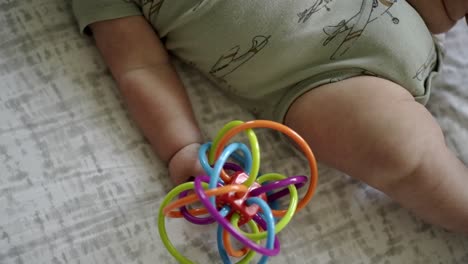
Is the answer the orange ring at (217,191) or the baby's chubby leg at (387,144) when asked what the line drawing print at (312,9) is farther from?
the orange ring at (217,191)

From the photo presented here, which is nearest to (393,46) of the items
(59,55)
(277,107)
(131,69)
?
(277,107)

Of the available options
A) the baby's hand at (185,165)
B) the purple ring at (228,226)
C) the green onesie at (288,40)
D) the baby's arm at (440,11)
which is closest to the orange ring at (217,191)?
the purple ring at (228,226)

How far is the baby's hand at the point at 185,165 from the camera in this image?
2.45 ft

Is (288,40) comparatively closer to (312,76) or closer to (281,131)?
(312,76)

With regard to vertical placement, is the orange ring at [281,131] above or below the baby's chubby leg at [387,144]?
above

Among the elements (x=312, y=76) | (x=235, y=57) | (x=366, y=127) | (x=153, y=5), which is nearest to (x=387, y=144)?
(x=366, y=127)

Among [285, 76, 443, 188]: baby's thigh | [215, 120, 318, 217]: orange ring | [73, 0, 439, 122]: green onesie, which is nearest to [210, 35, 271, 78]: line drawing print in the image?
[73, 0, 439, 122]: green onesie

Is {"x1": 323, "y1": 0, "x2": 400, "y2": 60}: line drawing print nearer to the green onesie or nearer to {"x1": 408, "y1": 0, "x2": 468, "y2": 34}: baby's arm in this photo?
the green onesie

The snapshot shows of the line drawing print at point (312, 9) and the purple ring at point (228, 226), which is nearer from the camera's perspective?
the purple ring at point (228, 226)

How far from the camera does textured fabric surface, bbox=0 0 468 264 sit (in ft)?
2.44

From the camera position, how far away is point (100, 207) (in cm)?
76

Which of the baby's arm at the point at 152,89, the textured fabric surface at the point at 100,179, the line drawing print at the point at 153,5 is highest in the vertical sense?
the line drawing print at the point at 153,5

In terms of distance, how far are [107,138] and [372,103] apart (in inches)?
16.0

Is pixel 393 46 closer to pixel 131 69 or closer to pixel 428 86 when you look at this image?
pixel 428 86
